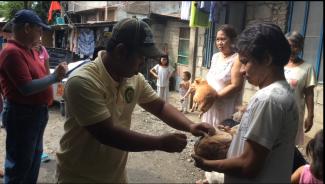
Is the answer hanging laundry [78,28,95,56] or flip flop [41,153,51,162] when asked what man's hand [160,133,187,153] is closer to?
flip flop [41,153,51,162]

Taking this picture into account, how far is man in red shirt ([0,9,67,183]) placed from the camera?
3032mm

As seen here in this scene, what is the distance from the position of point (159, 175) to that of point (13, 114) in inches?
83.6

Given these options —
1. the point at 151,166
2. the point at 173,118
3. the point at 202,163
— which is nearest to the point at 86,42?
the point at 151,166

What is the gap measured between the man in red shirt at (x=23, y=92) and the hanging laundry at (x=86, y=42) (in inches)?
499

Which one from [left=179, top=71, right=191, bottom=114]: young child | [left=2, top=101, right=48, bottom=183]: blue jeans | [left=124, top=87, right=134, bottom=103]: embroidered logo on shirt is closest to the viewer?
Answer: [left=124, top=87, right=134, bottom=103]: embroidered logo on shirt

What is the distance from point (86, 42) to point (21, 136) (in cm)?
1335

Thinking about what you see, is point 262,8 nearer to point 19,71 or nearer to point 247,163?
point 247,163

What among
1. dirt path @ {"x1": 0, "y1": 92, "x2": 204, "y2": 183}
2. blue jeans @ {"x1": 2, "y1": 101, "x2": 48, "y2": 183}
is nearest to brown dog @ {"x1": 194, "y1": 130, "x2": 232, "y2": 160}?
blue jeans @ {"x1": 2, "y1": 101, "x2": 48, "y2": 183}

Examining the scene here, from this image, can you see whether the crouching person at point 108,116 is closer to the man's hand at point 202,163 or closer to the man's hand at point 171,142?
the man's hand at point 171,142

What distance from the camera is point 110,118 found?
1744 mm

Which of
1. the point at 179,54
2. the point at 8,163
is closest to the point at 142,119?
the point at 8,163

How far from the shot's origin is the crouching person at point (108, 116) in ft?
5.67

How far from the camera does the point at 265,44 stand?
5.00 feet

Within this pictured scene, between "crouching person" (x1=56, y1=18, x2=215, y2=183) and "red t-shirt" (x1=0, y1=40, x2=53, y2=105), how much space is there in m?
1.33
